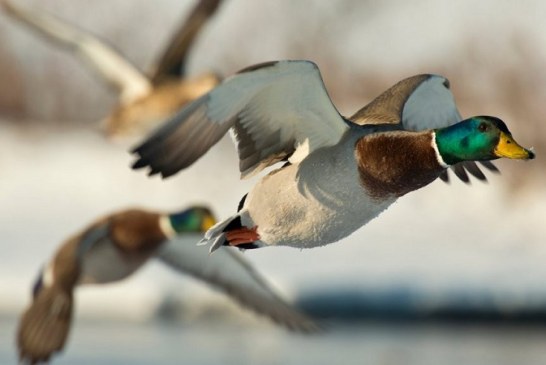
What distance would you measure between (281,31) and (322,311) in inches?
216

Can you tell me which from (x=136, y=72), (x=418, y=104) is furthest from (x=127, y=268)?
(x=418, y=104)

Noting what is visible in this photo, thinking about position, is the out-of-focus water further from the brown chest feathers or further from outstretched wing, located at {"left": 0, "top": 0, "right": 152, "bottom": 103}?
the brown chest feathers

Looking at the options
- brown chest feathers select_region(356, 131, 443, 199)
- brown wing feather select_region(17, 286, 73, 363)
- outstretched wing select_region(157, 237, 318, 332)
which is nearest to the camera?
brown chest feathers select_region(356, 131, 443, 199)

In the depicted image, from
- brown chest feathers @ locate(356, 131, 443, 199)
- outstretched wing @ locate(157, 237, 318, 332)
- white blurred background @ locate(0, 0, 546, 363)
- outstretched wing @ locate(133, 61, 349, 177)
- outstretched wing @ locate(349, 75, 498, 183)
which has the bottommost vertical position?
white blurred background @ locate(0, 0, 546, 363)

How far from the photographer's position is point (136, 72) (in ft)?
30.3

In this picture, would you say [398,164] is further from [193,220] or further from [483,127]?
[193,220]

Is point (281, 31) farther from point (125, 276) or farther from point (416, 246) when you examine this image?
point (125, 276)

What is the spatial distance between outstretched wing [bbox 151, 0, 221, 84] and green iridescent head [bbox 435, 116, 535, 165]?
516 cm

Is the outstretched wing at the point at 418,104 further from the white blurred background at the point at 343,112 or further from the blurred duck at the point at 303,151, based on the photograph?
the white blurred background at the point at 343,112

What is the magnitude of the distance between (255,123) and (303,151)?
0.46 feet

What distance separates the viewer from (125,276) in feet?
22.5

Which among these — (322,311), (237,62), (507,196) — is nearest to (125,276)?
(322,311)

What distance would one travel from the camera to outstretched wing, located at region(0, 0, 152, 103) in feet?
29.8

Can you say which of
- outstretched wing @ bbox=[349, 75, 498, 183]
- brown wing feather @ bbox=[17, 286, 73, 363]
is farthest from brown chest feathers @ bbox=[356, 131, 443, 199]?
brown wing feather @ bbox=[17, 286, 73, 363]
